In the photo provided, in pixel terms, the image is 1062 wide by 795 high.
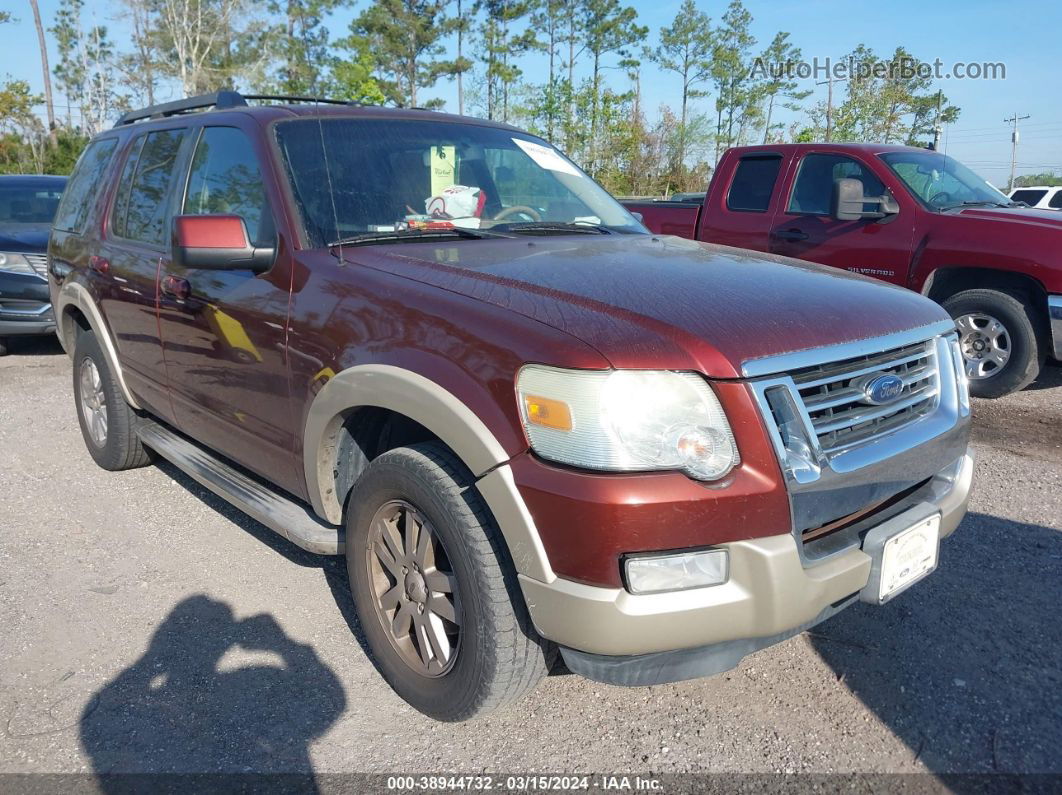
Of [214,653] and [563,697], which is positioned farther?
[214,653]

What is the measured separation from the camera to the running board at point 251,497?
9.21 ft

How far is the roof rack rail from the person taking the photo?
3.59 m

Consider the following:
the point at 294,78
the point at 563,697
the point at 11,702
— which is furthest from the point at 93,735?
the point at 294,78

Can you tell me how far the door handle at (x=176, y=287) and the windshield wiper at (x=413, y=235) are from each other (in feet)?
3.00

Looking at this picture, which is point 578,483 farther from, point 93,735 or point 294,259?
point 93,735

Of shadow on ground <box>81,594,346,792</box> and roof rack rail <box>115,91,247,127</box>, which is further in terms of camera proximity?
roof rack rail <box>115,91,247,127</box>

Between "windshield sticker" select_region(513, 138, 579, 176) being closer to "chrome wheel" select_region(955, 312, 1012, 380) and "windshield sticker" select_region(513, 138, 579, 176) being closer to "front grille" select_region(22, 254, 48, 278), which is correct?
"chrome wheel" select_region(955, 312, 1012, 380)

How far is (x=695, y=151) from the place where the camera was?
32125 mm

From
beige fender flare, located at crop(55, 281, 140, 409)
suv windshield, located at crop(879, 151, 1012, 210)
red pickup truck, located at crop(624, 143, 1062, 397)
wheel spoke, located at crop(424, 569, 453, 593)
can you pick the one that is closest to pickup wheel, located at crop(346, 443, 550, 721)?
wheel spoke, located at crop(424, 569, 453, 593)

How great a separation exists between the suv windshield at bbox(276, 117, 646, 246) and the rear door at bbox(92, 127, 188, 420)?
3.20 feet

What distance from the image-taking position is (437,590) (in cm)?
236

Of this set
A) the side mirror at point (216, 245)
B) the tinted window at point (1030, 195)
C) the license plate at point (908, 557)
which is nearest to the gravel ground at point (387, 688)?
the license plate at point (908, 557)

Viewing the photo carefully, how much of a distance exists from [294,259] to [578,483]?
144 cm

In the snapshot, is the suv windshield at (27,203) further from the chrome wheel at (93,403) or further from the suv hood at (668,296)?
the suv hood at (668,296)
